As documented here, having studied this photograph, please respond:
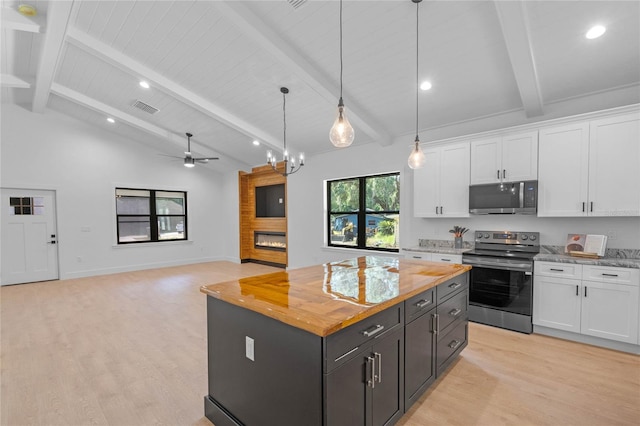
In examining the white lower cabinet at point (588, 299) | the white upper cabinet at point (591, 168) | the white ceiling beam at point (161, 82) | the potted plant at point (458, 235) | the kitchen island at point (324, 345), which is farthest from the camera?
the potted plant at point (458, 235)

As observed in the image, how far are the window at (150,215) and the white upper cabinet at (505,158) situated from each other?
730cm

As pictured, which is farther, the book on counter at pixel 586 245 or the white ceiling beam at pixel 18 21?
the white ceiling beam at pixel 18 21

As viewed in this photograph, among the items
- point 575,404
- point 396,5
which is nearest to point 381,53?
point 396,5

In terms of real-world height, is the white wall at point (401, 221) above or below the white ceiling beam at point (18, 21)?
below

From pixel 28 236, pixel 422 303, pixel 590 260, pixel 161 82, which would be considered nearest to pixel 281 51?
pixel 161 82

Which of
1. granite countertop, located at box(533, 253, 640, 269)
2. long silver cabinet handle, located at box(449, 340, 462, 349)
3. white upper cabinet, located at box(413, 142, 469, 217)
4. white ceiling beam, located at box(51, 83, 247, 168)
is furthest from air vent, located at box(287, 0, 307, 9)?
white ceiling beam, located at box(51, 83, 247, 168)

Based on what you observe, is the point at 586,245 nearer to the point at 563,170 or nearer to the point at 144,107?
the point at 563,170

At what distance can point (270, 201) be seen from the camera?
26.3 feet

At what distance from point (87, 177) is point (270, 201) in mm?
4173

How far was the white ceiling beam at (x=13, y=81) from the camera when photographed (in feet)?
15.2

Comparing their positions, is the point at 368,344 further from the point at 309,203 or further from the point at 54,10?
the point at 309,203

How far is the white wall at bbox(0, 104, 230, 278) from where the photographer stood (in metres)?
5.72

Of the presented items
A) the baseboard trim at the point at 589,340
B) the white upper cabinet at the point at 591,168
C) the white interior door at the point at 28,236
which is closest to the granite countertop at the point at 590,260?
the white upper cabinet at the point at 591,168

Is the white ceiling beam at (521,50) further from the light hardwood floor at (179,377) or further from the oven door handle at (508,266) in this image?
the light hardwood floor at (179,377)
